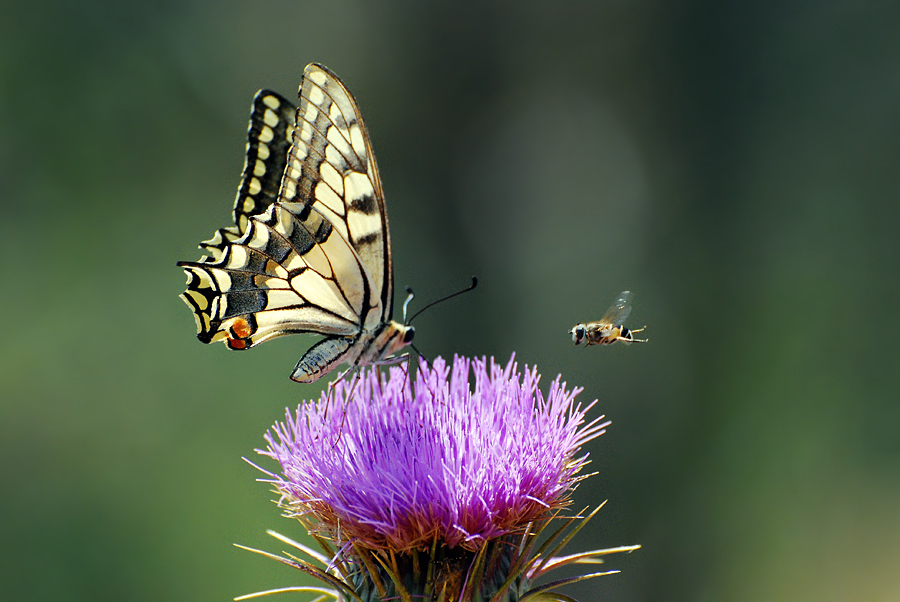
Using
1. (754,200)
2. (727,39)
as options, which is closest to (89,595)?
(754,200)

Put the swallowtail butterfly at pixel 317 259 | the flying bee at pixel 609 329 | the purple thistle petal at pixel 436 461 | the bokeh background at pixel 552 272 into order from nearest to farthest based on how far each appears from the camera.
A: 1. the purple thistle petal at pixel 436 461
2. the swallowtail butterfly at pixel 317 259
3. the flying bee at pixel 609 329
4. the bokeh background at pixel 552 272

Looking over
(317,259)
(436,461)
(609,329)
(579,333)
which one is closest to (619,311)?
(609,329)

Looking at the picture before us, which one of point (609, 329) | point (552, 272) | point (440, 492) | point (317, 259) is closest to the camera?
point (440, 492)

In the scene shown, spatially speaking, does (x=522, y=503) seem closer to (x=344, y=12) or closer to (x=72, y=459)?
(x=72, y=459)

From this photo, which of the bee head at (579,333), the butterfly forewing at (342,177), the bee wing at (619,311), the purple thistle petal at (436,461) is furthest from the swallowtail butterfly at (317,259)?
the bee wing at (619,311)

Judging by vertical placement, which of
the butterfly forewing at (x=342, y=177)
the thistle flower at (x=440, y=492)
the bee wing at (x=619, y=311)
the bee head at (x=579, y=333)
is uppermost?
the butterfly forewing at (x=342, y=177)

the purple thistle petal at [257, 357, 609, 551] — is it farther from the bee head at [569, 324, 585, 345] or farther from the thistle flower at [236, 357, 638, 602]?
the bee head at [569, 324, 585, 345]

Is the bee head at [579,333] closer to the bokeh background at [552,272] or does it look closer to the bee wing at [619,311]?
the bee wing at [619,311]

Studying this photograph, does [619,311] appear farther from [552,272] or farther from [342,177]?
[552,272]
